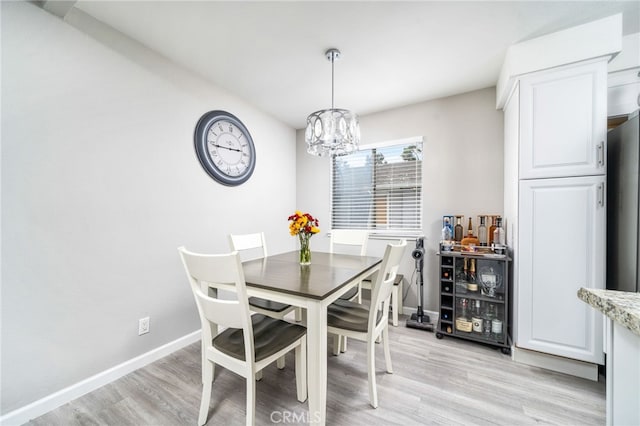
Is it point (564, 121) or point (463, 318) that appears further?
point (463, 318)

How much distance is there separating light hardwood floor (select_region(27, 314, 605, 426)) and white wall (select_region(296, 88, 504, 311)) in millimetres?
1035

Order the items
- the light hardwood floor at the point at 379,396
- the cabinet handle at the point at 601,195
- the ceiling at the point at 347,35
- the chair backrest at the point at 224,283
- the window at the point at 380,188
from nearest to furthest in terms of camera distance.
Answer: the chair backrest at the point at 224,283, the light hardwood floor at the point at 379,396, the ceiling at the point at 347,35, the cabinet handle at the point at 601,195, the window at the point at 380,188

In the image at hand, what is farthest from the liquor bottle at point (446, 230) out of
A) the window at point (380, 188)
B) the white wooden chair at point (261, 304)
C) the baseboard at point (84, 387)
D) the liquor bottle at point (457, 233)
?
the baseboard at point (84, 387)

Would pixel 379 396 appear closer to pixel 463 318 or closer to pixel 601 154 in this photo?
pixel 463 318

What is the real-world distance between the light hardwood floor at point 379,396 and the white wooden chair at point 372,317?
0.16 metres

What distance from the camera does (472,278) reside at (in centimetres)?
225

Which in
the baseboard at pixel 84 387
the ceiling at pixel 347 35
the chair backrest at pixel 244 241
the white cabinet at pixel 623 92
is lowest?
the baseboard at pixel 84 387

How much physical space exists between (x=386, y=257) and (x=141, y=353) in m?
1.99

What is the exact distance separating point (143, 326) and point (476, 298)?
2776mm

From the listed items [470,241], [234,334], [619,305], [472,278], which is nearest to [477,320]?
[472,278]

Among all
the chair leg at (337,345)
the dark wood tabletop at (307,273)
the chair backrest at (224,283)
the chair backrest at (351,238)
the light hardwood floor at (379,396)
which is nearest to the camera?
the chair backrest at (224,283)

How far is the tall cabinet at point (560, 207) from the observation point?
5.52 feet

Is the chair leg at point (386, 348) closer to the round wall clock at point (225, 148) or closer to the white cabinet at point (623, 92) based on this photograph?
the round wall clock at point (225, 148)

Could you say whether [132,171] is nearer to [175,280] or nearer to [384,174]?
[175,280]
